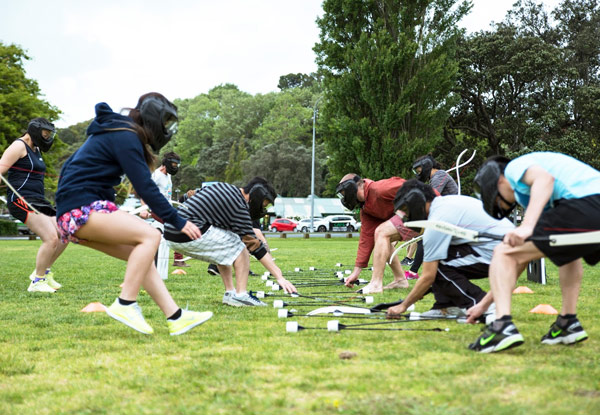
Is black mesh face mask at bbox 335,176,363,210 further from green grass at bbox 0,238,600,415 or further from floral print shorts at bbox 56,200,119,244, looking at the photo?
floral print shorts at bbox 56,200,119,244

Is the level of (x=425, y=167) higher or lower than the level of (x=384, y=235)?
higher

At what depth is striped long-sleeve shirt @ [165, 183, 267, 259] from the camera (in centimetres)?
607

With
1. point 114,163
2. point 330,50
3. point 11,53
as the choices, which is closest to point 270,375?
point 114,163

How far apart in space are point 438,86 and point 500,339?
2696 centimetres

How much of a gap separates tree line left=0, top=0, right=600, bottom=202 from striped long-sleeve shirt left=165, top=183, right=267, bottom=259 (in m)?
22.8

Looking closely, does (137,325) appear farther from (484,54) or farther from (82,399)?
(484,54)

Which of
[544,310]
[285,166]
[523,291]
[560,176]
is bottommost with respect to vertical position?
[523,291]

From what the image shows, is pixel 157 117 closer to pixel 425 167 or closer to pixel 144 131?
pixel 144 131

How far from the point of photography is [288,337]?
4.52m

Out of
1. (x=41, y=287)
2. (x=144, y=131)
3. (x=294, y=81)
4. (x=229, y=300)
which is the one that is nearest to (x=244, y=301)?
(x=229, y=300)

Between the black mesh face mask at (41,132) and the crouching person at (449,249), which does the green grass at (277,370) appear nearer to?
the crouching person at (449,249)

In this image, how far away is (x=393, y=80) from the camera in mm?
29453

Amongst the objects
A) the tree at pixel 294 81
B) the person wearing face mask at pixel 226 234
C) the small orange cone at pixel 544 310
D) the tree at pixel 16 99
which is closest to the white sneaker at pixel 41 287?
the person wearing face mask at pixel 226 234

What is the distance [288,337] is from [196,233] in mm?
1026
